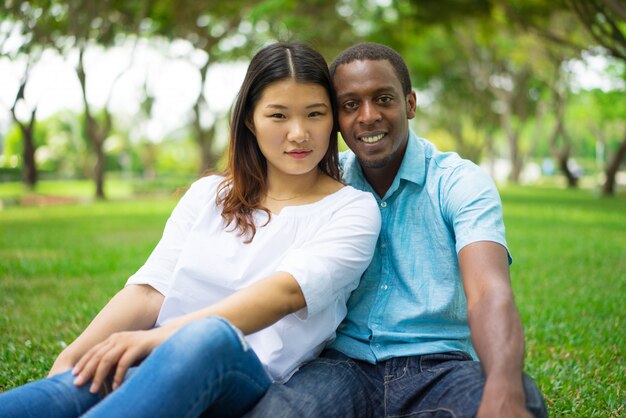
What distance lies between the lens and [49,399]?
2.20m

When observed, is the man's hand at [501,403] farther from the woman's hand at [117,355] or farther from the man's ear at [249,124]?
the man's ear at [249,124]

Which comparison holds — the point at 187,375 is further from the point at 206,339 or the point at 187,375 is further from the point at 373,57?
the point at 373,57

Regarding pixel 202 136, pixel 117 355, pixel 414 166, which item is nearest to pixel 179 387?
pixel 117 355

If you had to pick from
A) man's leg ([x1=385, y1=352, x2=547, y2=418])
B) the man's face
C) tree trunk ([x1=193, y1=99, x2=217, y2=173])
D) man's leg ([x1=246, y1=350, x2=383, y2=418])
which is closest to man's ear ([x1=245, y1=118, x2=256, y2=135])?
the man's face

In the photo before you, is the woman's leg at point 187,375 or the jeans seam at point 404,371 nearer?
the woman's leg at point 187,375

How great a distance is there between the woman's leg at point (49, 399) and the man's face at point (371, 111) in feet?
4.75

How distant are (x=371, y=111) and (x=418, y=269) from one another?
2.24ft

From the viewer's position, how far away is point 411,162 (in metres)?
2.93

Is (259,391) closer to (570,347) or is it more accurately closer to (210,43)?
(570,347)

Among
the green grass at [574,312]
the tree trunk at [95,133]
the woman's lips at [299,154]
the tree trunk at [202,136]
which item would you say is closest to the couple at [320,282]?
the woman's lips at [299,154]

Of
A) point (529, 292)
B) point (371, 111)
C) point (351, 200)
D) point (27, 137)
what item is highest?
point (371, 111)

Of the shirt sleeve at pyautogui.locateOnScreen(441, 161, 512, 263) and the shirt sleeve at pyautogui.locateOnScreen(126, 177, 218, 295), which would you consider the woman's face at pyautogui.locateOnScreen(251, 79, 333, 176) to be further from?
the shirt sleeve at pyautogui.locateOnScreen(441, 161, 512, 263)

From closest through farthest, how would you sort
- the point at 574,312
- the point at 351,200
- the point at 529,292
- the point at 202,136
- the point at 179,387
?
1. the point at 179,387
2. the point at 351,200
3. the point at 574,312
4. the point at 529,292
5. the point at 202,136

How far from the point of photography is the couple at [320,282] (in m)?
2.21
